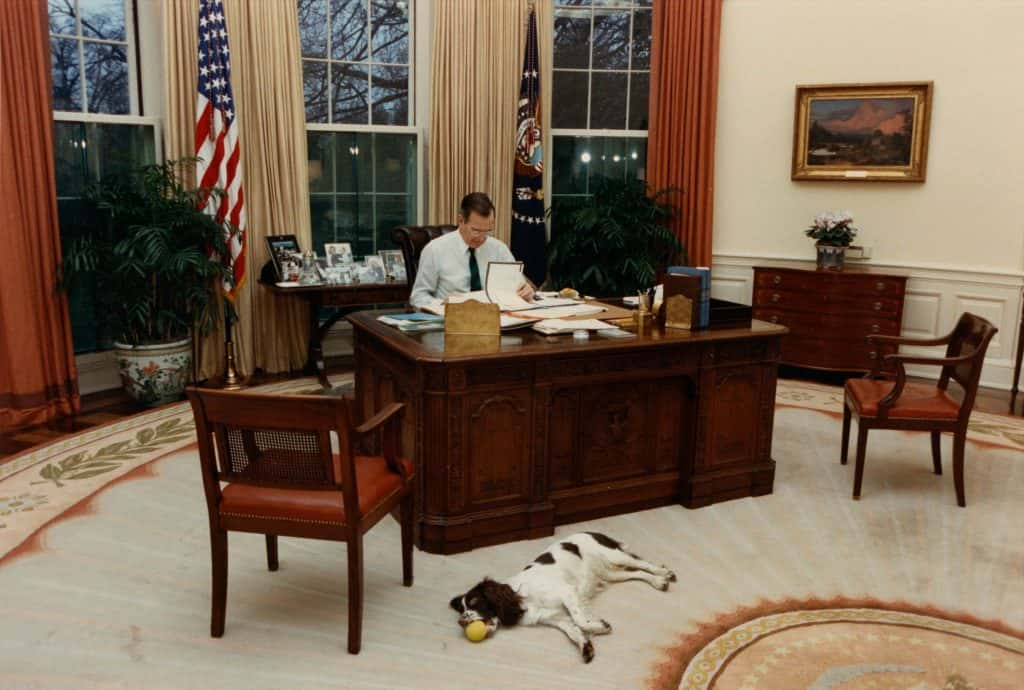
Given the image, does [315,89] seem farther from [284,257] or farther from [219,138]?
[284,257]

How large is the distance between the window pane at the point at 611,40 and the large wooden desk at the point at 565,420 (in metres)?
4.20

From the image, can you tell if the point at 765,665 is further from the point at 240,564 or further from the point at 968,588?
the point at 240,564

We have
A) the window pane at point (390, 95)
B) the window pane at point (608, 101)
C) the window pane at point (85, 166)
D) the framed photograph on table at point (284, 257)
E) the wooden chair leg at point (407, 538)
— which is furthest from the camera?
the window pane at point (608, 101)

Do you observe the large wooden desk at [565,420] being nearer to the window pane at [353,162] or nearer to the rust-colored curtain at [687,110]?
the window pane at [353,162]

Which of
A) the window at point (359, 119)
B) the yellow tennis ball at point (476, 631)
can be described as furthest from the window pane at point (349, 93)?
the yellow tennis ball at point (476, 631)

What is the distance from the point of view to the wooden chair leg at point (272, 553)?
135 inches

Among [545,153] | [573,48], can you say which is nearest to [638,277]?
[545,153]

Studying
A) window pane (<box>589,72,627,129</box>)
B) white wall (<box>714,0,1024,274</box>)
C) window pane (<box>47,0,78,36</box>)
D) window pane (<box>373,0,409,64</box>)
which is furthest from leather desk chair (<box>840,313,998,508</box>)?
window pane (<box>47,0,78,36</box>)

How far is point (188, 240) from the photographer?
5.84 meters

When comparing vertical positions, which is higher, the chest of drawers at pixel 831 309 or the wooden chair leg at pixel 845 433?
the chest of drawers at pixel 831 309

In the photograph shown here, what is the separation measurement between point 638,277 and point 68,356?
4245mm

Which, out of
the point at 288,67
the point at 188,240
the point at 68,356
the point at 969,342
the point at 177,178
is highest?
the point at 288,67

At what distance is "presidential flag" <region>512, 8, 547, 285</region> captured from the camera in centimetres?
709

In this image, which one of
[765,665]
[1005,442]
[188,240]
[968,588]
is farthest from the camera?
[188,240]
